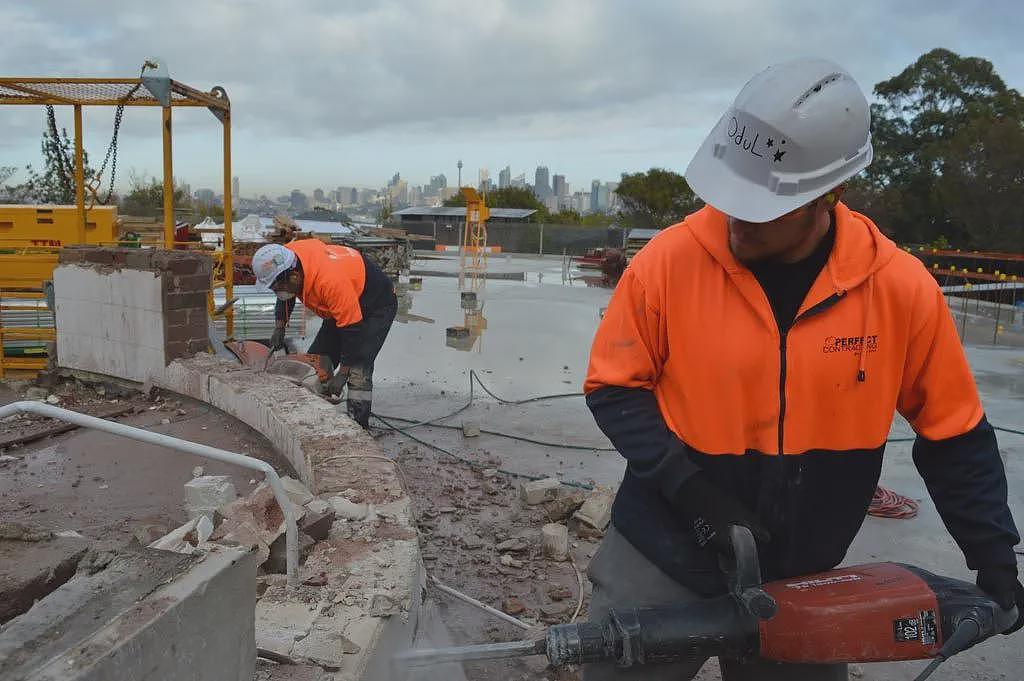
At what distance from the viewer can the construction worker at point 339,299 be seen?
521 centimetres

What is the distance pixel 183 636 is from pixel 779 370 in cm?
120

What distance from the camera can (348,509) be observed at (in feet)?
8.54

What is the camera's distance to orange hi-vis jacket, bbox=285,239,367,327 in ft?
17.2

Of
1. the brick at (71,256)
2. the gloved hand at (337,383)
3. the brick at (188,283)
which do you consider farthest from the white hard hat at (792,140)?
the brick at (71,256)

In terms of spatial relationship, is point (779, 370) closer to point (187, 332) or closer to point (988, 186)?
point (187, 332)

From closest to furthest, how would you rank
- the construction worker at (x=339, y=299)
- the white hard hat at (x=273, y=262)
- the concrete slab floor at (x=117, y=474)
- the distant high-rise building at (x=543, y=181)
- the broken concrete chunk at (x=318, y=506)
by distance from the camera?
the broken concrete chunk at (x=318, y=506) < the concrete slab floor at (x=117, y=474) < the white hard hat at (x=273, y=262) < the construction worker at (x=339, y=299) < the distant high-rise building at (x=543, y=181)

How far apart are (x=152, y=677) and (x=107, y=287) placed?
15.0ft

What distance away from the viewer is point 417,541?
94.5 inches

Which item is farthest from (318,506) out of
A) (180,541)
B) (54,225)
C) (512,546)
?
(54,225)

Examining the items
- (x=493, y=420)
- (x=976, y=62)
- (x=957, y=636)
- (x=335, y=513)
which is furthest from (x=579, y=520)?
(x=976, y=62)

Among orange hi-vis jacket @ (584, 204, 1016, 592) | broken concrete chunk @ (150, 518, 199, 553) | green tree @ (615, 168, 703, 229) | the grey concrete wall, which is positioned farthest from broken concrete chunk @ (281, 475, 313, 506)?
green tree @ (615, 168, 703, 229)

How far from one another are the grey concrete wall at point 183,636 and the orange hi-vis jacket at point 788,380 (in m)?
0.81

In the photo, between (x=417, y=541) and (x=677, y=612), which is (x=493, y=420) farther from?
(x=677, y=612)

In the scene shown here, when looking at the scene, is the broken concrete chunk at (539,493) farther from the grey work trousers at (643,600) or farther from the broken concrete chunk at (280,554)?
the grey work trousers at (643,600)
